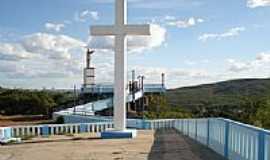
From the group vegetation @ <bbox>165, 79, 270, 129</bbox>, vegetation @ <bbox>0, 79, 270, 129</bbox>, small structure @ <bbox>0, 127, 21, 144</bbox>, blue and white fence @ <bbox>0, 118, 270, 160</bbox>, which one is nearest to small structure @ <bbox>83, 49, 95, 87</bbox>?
vegetation @ <bbox>0, 79, 270, 129</bbox>

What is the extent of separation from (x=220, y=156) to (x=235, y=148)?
1548 millimetres

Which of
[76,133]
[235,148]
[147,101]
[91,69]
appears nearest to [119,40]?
[76,133]

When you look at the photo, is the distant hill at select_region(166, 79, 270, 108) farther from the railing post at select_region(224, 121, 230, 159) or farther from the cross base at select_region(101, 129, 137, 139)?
the railing post at select_region(224, 121, 230, 159)

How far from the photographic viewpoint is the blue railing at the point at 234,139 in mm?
7777

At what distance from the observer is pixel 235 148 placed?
9773 millimetres

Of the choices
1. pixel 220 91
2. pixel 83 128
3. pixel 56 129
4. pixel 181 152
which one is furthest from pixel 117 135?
pixel 220 91

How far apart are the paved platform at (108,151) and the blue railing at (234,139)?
0.29m

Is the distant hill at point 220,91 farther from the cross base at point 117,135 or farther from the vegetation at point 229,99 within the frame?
the cross base at point 117,135

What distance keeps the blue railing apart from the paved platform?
29 centimetres

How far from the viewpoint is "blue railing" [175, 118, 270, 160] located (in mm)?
7777

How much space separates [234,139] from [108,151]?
421cm

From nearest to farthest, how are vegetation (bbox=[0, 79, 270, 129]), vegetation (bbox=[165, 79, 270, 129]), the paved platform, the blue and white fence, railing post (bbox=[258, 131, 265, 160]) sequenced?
railing post (bbox=[258, 131, 265, 160]) < the blue and white fence < the paved platform < vegetation (bbox=[0, 79, 270, 129]) < vegetation (bbox=[165, 79, 270, 129])

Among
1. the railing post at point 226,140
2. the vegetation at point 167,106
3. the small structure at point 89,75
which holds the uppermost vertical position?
the small structure at point 89,75

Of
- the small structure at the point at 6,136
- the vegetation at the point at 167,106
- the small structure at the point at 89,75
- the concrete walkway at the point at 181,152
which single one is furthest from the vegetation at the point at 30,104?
the concrete walkway at the point at 181,152
